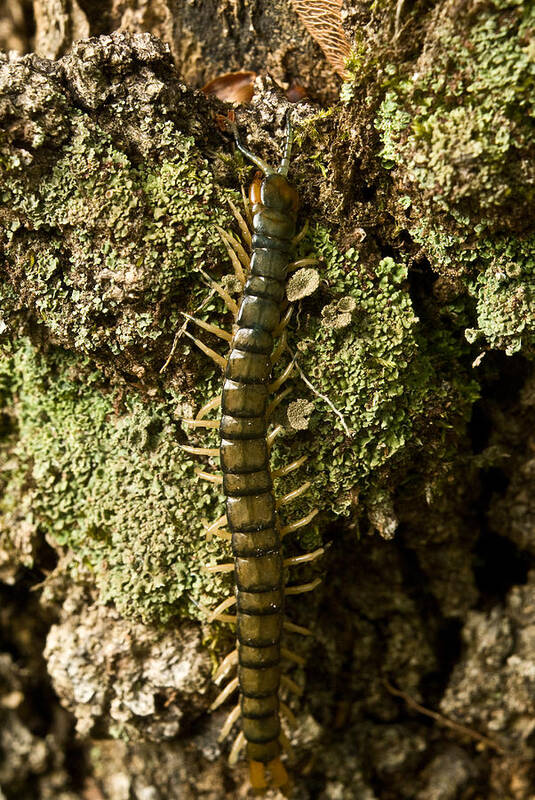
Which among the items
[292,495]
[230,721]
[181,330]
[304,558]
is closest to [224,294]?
[181,330]

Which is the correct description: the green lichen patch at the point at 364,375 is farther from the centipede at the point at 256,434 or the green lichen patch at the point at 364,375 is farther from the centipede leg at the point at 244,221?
the centipede leg at the point at 244,221

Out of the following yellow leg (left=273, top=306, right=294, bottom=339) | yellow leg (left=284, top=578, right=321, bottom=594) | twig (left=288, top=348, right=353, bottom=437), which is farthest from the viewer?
yellow leg (left=284, top=578, right=321, bottom=594)

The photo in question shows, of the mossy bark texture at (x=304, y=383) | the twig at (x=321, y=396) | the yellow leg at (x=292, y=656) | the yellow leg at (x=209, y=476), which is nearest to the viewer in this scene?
the mossy bark texture at (x=304, y=383)

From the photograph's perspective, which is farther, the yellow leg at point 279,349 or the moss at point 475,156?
the yellow leg at point 279,349

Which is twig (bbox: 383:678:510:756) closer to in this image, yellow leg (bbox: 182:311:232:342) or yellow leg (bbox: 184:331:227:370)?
yellow leg (bbox: 184:331:227:370)

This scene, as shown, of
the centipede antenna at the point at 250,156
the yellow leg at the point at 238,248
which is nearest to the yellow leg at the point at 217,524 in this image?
the yellow leg at the point at 238,248

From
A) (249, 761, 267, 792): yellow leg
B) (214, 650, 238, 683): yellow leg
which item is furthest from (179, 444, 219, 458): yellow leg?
(249, 761, 267, 792): yellow leg
